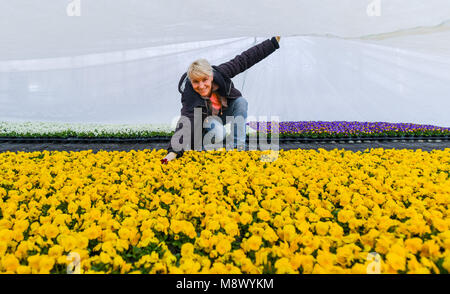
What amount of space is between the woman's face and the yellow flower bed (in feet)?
3.45

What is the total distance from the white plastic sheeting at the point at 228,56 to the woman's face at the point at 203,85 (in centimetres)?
70

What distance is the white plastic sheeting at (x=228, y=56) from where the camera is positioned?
349 cm

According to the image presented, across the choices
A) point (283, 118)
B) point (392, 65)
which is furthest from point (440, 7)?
point (283, 118)

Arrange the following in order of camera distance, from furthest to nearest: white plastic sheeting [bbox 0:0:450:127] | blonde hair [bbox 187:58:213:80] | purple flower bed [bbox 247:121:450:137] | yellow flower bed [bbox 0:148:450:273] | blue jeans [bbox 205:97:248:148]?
purple flower bed [bbox 247:121:450:137] < blue jeans [bbox 205:97:248:148] < blonde hair [bbox 187:58:213:80] < white plastic sheeting [bbox 0:0:450:127] < yellow flower bed [bbox 0:148:450:273]

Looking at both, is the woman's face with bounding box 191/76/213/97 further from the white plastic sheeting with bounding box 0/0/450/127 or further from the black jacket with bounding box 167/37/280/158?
the white plastic sheeting with bounding box 0/0/450/127

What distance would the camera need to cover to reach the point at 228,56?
31.3 feet

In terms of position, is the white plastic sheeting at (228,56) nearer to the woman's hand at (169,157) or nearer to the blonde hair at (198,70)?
the blonde hair at (198,70)

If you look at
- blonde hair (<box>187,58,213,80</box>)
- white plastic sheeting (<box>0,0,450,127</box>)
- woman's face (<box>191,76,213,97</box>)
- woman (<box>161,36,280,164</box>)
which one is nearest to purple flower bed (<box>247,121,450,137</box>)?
white plastic sheeting (<box>0,0,450,127</box>)

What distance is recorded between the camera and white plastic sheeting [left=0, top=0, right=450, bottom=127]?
3488 millimetres

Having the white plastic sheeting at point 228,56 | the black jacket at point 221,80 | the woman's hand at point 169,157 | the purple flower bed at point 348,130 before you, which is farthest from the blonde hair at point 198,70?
the purple flower bed at point 348,130

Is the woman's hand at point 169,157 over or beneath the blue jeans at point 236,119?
beneath

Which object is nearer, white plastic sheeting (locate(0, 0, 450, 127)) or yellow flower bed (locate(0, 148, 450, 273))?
yellow flower bed (locate(0, 148, 450, 273))

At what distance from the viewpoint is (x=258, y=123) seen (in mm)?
12914
